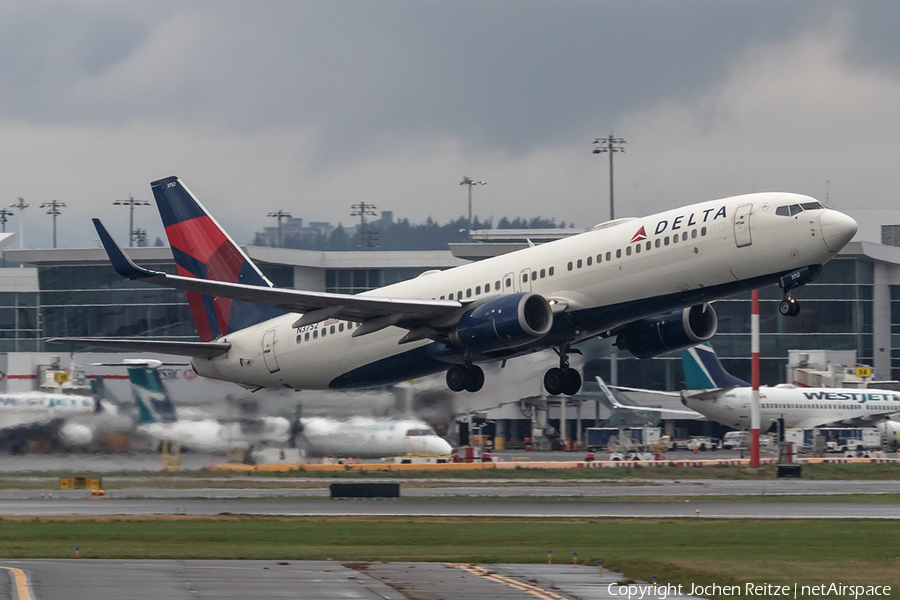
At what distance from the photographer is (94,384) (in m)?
52.2

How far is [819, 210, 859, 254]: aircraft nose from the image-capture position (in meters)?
32.8

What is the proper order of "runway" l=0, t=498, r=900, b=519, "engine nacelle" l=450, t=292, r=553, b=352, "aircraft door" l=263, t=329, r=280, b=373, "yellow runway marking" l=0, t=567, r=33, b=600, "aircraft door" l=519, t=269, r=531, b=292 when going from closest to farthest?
"yellow runway marking" l=0, t=567, r=33, b=600, "engine nacelle" l=450, t=292, r=553, b=352, "aircraft door" l=519, t=269, r=531, b=292, "aircraft door" l=263, t=329, r=280, b=373, "runway" l=0, t=498, r=900, b=519

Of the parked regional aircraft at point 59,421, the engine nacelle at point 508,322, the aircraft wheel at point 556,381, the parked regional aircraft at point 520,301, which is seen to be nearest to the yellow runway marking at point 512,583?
the engine nacelle at point 508,322

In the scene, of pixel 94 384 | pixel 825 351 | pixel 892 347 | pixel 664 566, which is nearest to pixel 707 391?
pixel 825 351

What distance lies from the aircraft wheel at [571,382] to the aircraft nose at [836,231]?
39.9ft

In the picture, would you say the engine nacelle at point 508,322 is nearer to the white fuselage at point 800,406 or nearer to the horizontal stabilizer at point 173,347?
the horizontal stabilizer at point 173,347

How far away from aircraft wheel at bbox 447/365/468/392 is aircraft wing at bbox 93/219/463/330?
2.31 meters

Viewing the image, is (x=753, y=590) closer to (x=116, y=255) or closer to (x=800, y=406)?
(x=116, y=255)

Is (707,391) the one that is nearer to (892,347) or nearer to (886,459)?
(886,459)

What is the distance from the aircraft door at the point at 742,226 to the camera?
33750 mm

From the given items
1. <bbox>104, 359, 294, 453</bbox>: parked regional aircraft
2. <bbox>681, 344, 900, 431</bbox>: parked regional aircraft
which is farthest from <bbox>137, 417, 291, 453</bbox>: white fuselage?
<bbox>681, 344, 900, 431</bbox>: parked regional aircraft

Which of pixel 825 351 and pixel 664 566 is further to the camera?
pixel 825 351

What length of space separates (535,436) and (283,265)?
102 feet

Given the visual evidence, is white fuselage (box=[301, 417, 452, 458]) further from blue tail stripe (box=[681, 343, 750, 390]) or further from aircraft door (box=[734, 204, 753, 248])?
aircraft door (box=[734, 204, 753, 248])
